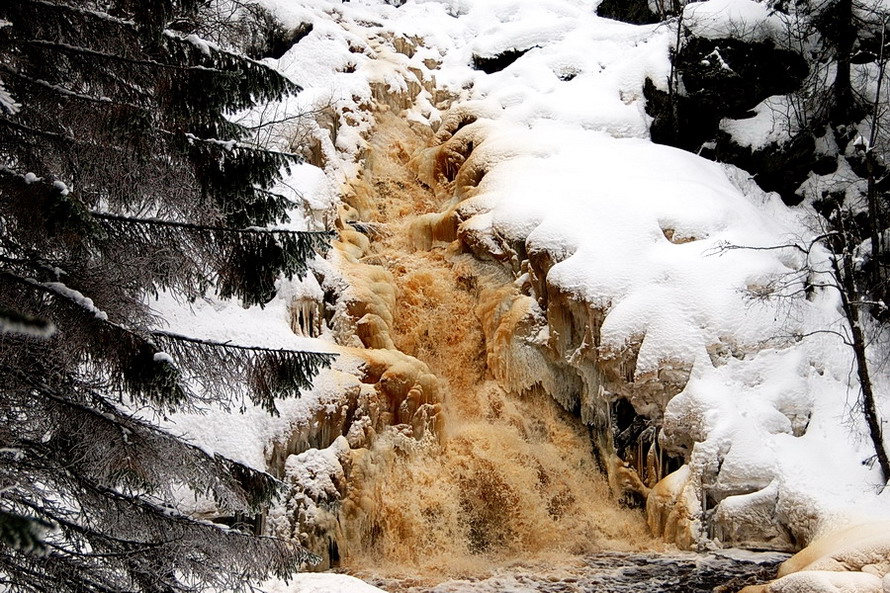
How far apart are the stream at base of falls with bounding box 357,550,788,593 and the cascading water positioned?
368 millimetres

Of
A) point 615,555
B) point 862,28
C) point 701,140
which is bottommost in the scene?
point 615,555

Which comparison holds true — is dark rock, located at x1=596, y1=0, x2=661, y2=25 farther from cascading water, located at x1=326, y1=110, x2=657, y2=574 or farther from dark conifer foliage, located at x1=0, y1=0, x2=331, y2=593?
dark conifer foliage, located at x1=0, y1=0, x2=331, y2=593

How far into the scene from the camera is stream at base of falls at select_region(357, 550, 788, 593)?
24.4 feet

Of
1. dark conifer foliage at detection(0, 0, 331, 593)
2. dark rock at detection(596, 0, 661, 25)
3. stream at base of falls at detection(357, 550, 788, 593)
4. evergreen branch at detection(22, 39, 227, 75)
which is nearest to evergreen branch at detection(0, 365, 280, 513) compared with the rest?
dark conifer foliage at detection(0, 0, 331, 593)

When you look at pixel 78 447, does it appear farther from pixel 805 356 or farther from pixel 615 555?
pixel 805 356

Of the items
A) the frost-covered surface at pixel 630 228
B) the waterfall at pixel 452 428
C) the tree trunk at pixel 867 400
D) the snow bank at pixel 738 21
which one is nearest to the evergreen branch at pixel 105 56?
the frost-covered surface at pixel 630 228

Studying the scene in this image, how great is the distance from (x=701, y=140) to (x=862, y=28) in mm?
3488

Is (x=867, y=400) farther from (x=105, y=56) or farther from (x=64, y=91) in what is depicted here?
(x=64, y=91)

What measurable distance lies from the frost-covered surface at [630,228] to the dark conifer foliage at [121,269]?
86.1 inches

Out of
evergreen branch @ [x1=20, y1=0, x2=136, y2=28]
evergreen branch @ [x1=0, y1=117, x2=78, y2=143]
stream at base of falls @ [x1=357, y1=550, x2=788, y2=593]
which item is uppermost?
evergreen branch @ [x1=20, y1=0, x2=136, y2=28]

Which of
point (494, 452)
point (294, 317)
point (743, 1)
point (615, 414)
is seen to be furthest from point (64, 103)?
point (743, 1)

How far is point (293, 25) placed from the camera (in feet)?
49.3

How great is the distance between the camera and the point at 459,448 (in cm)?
924

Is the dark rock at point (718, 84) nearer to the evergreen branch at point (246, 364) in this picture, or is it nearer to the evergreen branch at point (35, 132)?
the evergreen branch at point (246, 364)
